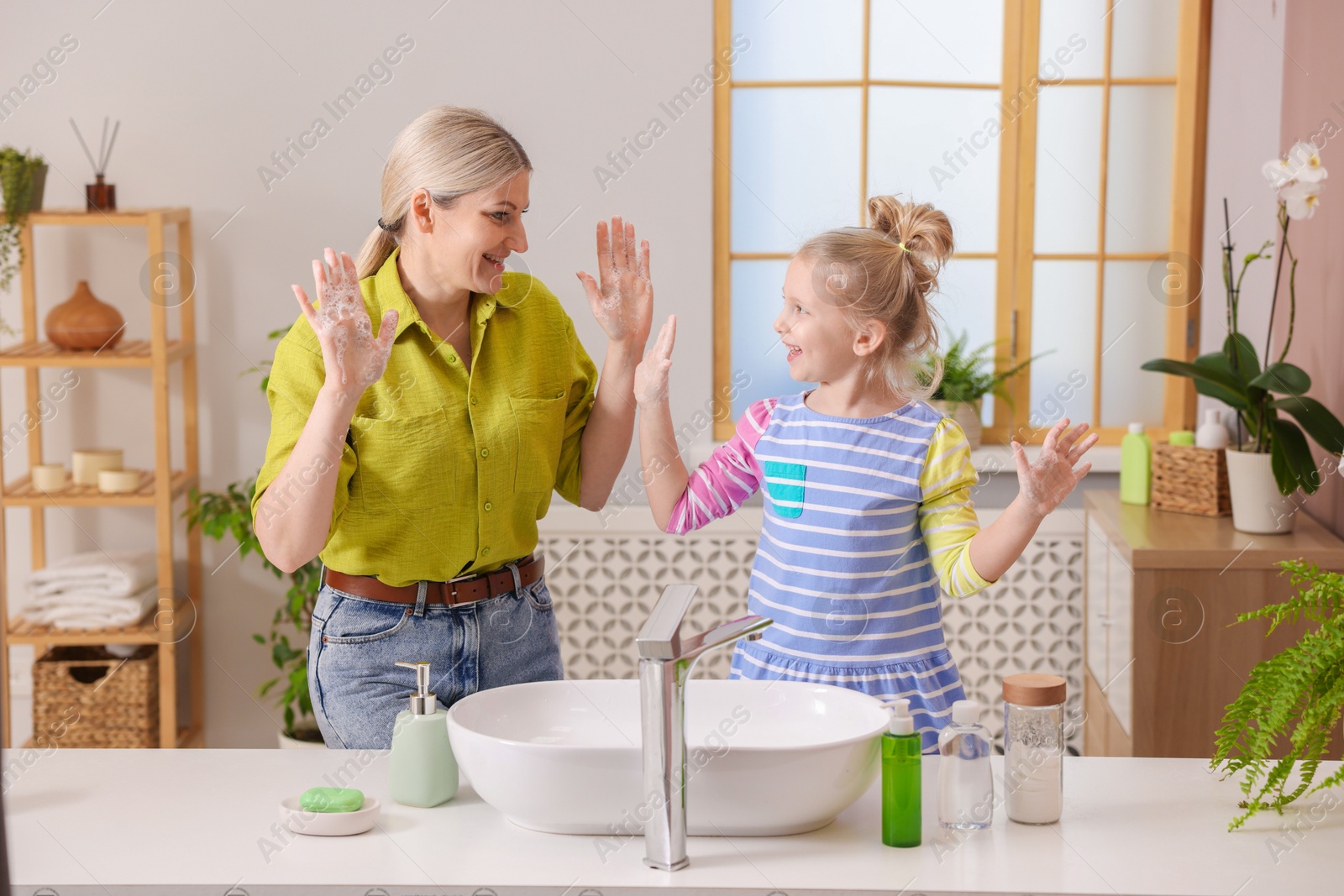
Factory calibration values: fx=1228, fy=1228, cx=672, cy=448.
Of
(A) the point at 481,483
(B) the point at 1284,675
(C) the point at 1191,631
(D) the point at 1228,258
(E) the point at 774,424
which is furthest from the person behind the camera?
(D) the point at 1228,258

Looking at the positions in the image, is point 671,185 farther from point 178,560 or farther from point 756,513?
point 178,560

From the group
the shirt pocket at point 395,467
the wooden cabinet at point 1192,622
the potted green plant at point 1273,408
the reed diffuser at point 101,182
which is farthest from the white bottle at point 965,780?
the reed diffuser at point 101,182

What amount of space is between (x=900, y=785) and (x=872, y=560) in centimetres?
40

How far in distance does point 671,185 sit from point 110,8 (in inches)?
54.2

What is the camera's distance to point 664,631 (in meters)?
1.06

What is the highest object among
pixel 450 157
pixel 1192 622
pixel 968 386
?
pixel 450 157

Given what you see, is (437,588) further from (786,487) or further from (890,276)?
(890,276)

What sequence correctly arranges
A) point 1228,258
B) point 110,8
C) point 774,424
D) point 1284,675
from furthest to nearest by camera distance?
1. point 110,8
2. point 1228,258
3. point 774,424
4. point 1284,675

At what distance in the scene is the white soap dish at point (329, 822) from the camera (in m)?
1.14

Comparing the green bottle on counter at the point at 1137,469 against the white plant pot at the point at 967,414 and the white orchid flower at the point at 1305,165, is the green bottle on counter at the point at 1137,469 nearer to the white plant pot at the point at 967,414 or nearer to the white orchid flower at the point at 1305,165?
the white plant pot at the point at 967,414

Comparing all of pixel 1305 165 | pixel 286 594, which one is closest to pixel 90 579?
pixel 286 594

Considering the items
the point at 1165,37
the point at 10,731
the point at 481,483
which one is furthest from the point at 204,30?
the point at 1165,37

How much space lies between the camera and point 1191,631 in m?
2.26

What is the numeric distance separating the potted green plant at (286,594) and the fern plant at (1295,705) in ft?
6.57
